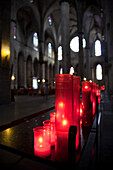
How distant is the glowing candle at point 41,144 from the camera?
2.18 feet

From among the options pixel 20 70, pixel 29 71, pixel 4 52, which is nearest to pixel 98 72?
pixel 29 71

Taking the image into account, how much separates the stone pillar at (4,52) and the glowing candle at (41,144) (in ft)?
22.7

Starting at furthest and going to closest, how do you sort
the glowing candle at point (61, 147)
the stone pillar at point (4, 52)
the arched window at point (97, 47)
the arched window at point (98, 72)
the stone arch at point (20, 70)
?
the arched window at point (97, 47) < the arched window at point (98, 72) < the stone arch at point (20, 70) < the stone pillar at point (4, 52) < the glowing candle at point (61, 147)

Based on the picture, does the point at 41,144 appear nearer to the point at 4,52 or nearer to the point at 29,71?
the point at 4,52

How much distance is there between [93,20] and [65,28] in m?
17.6

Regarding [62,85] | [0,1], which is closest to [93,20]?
[0,1]

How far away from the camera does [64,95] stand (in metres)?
0.68

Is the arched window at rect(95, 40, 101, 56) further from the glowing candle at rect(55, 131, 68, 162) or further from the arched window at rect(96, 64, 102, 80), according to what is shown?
the glowing candle at rect(55, 131, 68, 162)

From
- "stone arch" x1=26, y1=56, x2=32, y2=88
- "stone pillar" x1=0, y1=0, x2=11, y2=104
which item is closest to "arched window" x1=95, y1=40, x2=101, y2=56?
"stone arch" x1=26, y1=56, x2=32, y2=88

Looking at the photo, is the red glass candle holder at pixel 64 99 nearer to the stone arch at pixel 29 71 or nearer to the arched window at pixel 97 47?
the stone arch at pixel 29 71

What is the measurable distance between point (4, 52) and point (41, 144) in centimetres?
753

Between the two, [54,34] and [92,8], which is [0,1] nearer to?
[92,8]

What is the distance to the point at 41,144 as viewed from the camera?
692mm

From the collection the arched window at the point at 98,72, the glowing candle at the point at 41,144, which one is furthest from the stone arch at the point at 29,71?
the glowing candle at the point at 41,144
